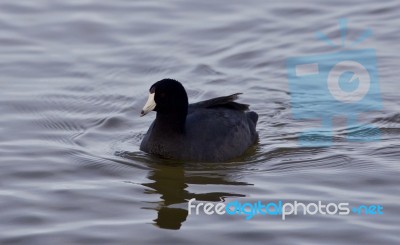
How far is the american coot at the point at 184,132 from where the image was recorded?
10.5 metres

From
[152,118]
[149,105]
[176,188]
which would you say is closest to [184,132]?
[149,105]

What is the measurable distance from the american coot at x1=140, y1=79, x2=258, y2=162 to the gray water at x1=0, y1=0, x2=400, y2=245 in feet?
0.52

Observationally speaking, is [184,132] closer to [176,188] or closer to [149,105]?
[149,105]

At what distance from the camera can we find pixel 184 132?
35.2 ft

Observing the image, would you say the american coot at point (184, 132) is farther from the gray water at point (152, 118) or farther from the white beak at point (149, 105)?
the gray water at point (152, 118)

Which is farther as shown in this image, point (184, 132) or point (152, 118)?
point (152, 118)

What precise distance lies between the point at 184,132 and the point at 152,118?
59.7 inches

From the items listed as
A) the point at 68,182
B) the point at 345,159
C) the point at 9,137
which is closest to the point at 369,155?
the point at 345,159

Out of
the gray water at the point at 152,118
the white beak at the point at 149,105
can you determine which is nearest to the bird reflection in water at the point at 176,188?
the gray water at the point at 152,118

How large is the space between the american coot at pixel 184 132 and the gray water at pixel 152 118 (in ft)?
0.52

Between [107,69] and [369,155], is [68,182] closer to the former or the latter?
[369,155]

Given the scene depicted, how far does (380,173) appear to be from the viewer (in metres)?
9.95

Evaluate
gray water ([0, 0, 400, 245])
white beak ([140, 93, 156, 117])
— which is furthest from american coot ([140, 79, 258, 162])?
gray water ([0, 0, 400, 245])

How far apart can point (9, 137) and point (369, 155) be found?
12.6 ft
